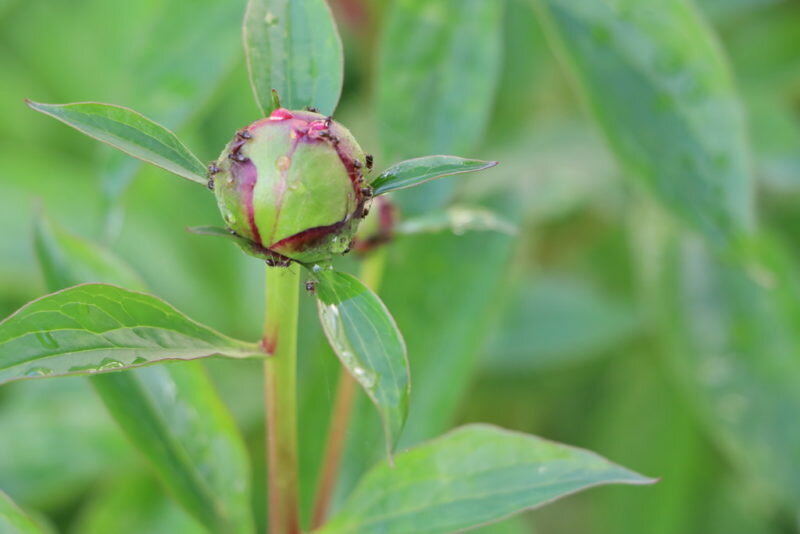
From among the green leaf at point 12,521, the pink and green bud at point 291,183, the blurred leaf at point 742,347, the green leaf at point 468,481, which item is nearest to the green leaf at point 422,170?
the pink and green bud at point 291,183

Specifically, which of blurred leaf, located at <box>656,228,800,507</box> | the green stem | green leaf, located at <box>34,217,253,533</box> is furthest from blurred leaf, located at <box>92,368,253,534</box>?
blurred leaf, located at <box>656,228,800,507</box>

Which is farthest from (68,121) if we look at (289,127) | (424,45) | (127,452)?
(127,452)

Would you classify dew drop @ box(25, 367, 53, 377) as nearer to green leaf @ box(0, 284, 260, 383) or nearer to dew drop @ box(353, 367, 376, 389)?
green leaf @ box(0, 284, 260, 383)

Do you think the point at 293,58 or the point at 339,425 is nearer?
the point at 293,58

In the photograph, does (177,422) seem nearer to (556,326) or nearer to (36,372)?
(36,372)

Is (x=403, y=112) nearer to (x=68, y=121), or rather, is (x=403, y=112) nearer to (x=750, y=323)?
(x=68, y=121)

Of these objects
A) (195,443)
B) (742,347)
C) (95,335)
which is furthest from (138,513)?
(742,347)

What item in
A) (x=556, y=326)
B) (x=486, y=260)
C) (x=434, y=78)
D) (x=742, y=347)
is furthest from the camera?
(x=556, y=326)
